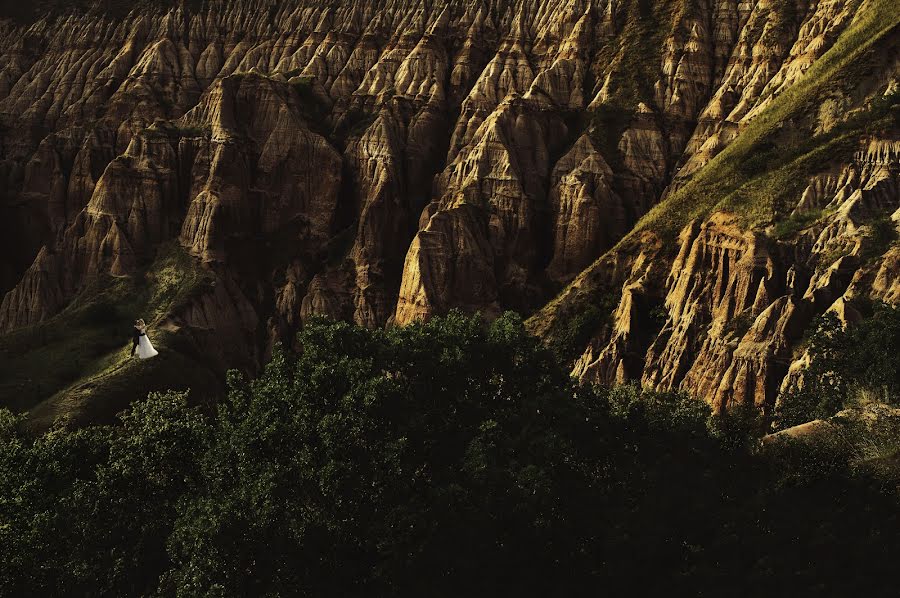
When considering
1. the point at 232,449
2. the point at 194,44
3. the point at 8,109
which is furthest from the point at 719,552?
the point at 8,109

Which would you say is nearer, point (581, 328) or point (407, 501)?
point (407, 501)

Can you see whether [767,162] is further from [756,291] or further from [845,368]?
[845,368]

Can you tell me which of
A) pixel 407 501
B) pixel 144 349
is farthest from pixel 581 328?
pixel 407 501

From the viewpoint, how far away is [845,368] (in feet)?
155

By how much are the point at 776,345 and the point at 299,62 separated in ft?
261

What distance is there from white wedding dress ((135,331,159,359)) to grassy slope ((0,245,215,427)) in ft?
2.50

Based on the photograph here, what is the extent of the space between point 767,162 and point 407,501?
49882 millimetres

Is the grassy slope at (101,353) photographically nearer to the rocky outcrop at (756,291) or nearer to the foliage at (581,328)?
the foliage at (581,328)

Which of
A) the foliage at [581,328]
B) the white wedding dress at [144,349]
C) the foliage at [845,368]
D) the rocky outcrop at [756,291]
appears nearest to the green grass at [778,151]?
the rocky outcrop at [756,291]

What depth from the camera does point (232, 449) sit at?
32594 millimetres

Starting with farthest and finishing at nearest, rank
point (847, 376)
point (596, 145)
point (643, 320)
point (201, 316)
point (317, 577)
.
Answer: point (596, 145) < point (201, 316) < point (643, 320) < point (847, 376) < point (317, 577)

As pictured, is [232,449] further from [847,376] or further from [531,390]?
[847,376]

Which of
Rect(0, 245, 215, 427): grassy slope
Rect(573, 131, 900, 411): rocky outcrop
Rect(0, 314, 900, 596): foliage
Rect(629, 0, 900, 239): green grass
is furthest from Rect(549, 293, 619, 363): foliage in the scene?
Rect(0, 314, 900, 596): foliage

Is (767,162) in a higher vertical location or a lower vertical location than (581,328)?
higher
